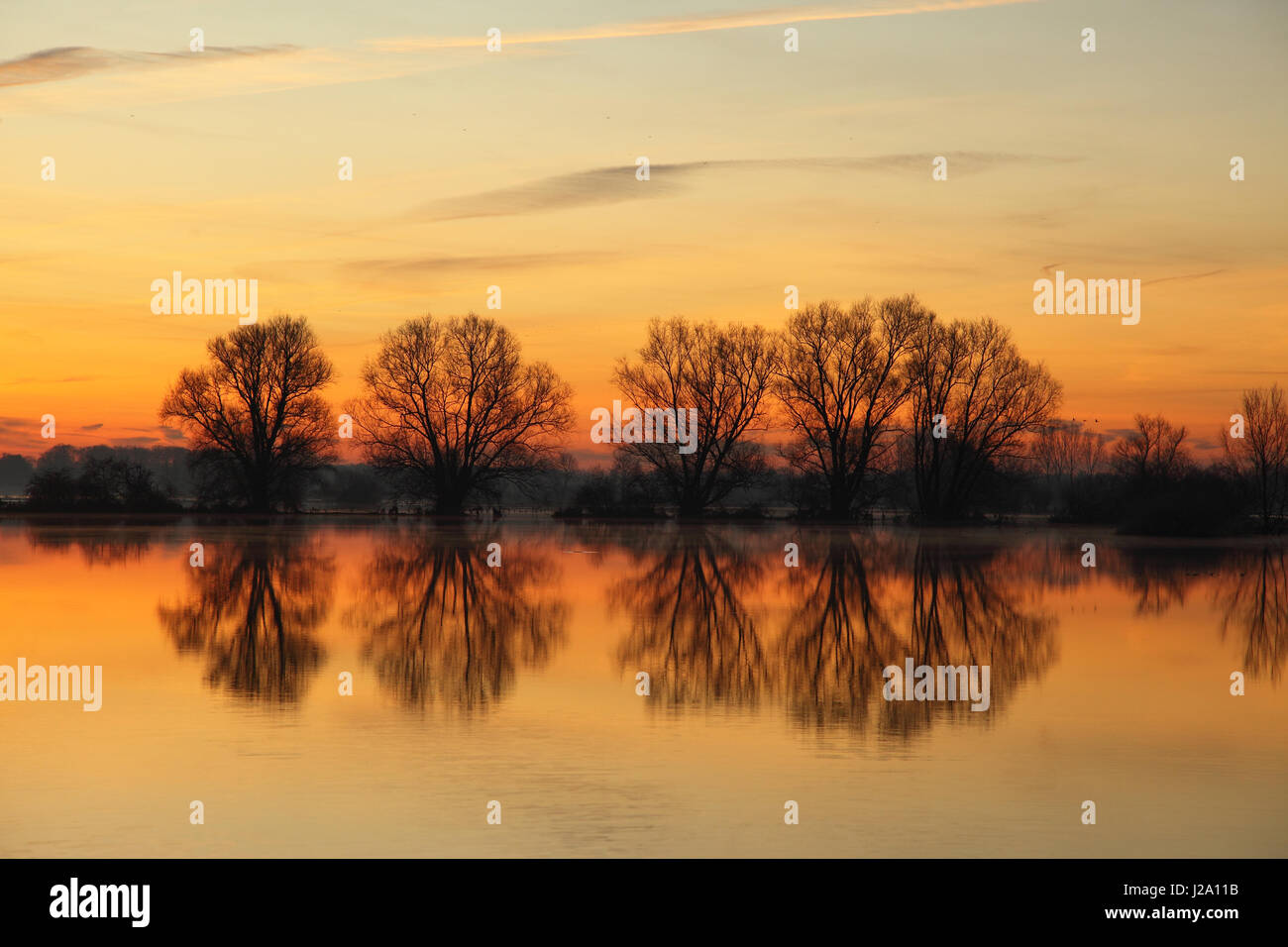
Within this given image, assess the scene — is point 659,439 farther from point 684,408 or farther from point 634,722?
point 634,722

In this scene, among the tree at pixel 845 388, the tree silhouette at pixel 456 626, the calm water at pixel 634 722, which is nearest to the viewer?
the calm water at pixel 634 722

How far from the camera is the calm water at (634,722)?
295 inches

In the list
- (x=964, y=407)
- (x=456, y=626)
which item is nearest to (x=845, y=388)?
(x=964, y=407)

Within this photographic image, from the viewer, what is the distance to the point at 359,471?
10588 centimetres

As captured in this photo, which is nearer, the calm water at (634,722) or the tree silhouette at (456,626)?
the calm water at (634,722)

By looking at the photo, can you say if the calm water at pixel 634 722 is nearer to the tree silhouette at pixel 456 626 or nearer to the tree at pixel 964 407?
the tree silhouette at pixel 456 626

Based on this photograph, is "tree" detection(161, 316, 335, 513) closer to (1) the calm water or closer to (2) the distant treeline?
(2) the distant treeline

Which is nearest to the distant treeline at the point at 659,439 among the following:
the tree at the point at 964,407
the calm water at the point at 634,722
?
the tree at the point at 964,407

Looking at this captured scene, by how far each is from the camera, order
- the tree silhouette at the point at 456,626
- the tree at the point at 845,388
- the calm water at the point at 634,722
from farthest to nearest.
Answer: the tree at the point at 845,388
the tree silhouette at the point at 456,626
the calm water at the point at 634,722

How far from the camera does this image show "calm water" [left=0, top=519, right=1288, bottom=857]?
24.6 feet

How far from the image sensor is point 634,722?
10.7 meters
